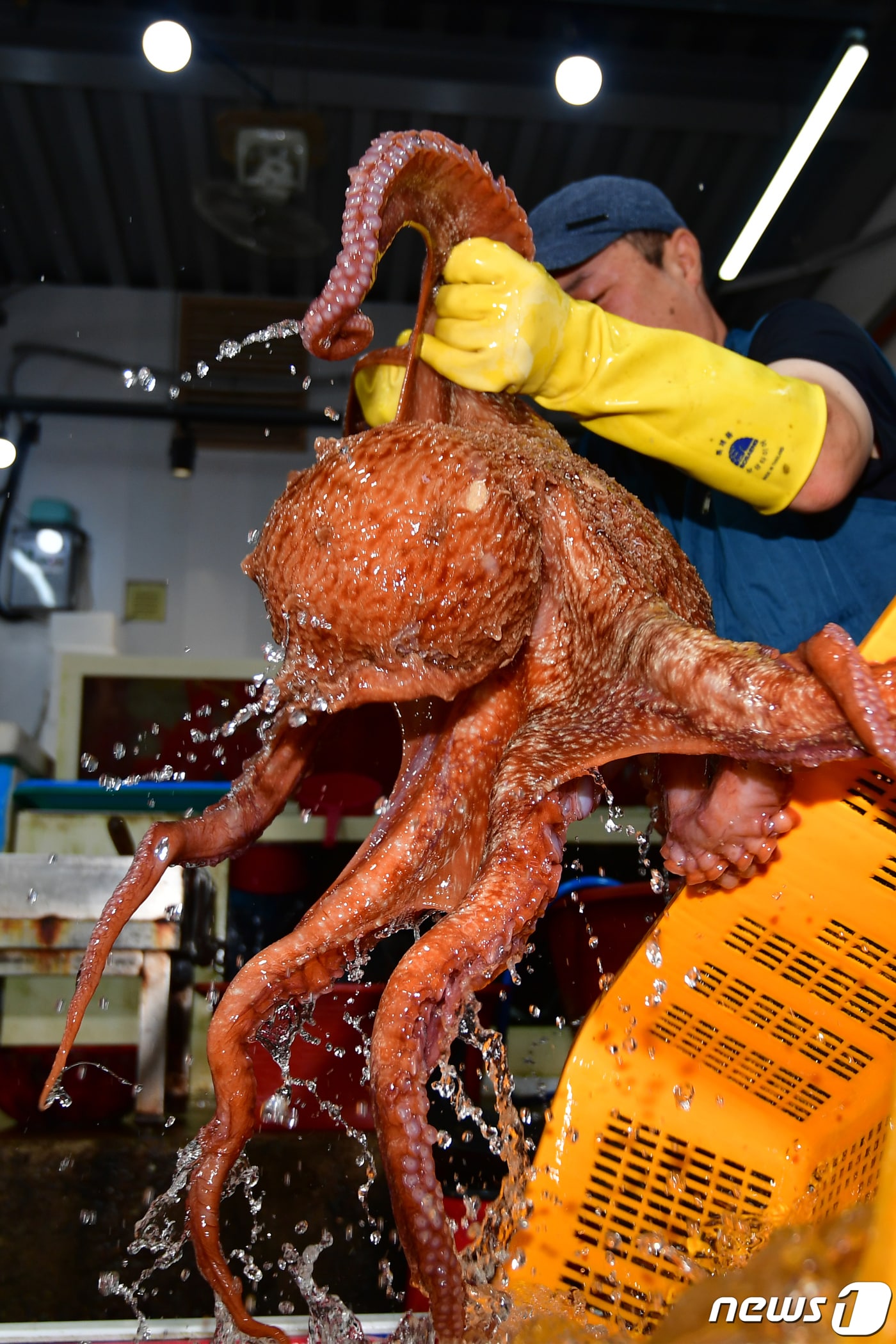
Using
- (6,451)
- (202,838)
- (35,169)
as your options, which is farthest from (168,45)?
(202,838)

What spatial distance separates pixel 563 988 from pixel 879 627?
1192mm

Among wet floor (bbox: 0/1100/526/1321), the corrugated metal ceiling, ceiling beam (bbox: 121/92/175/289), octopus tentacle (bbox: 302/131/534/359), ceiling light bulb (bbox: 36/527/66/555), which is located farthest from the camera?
ceiling light bulb (bbox: 36/527/66/555)

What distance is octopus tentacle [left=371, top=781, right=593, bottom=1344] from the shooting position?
1.00 metres

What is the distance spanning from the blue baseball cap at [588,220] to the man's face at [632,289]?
0.03m

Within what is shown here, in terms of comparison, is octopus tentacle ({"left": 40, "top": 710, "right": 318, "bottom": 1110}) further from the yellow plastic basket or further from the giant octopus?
the yellow plastic basket

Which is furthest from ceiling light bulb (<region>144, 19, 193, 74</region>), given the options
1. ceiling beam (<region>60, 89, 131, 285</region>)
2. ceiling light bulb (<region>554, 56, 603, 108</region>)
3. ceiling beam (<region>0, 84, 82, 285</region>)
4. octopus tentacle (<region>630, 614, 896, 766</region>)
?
octopus tentacle (<region>630, 614, 896, 766</region>)

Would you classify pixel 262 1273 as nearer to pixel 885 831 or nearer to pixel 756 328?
pixel 885 831

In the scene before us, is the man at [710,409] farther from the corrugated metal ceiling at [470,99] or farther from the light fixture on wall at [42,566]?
the light fixture on wall at [42,566]

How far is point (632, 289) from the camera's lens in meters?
2.30

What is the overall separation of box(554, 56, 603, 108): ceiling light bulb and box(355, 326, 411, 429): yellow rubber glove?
11.9ft

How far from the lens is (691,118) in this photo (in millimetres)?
5465

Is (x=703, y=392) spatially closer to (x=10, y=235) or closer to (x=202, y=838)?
(x=202, y=838)

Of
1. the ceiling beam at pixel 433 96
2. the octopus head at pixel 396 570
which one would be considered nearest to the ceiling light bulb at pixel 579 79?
the ceiling beam at pixel 433 96

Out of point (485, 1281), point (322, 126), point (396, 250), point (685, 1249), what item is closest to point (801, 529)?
point (685, 1249)
